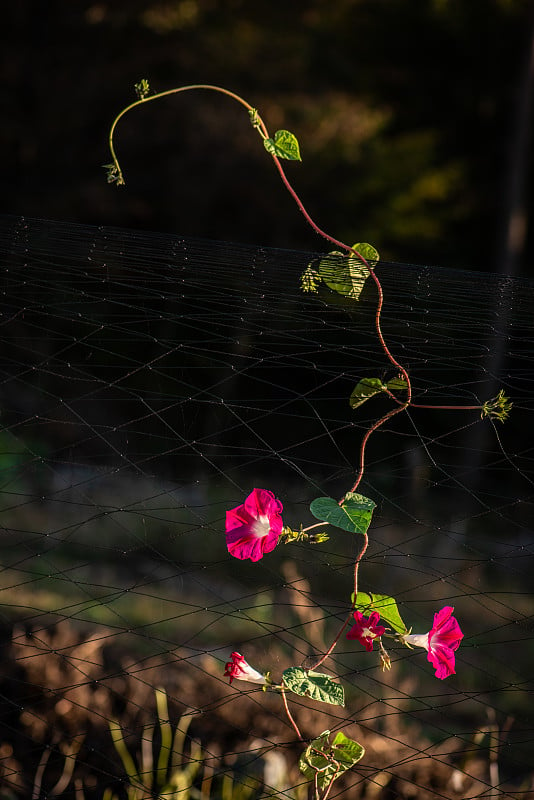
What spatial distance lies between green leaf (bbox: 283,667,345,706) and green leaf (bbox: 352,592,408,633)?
0.11 metres

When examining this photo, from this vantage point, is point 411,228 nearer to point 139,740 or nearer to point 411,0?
point 411,0

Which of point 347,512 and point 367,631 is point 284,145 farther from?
point 367,631

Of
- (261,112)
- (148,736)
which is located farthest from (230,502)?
(261,112)

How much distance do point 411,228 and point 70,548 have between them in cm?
504

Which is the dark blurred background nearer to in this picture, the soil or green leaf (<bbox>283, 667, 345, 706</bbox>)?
the soil

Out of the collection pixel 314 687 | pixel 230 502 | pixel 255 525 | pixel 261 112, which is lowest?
pixel 261 112

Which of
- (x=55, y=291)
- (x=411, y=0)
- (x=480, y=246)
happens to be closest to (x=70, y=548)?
(x=55, y=291)

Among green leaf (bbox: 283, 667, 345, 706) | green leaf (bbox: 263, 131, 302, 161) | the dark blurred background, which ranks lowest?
the dark blurred background

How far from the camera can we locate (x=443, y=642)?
1101mm

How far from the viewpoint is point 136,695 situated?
1.90 m

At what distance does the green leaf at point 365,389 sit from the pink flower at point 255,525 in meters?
0.18

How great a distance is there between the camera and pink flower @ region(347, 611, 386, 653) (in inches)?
41.5

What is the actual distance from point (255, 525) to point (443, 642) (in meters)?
0.31

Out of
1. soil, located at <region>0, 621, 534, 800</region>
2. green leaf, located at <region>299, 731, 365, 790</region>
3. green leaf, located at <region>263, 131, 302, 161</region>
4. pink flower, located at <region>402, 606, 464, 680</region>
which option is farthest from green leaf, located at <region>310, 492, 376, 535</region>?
soil, located at <region>0, 621, 534, 800</region>
